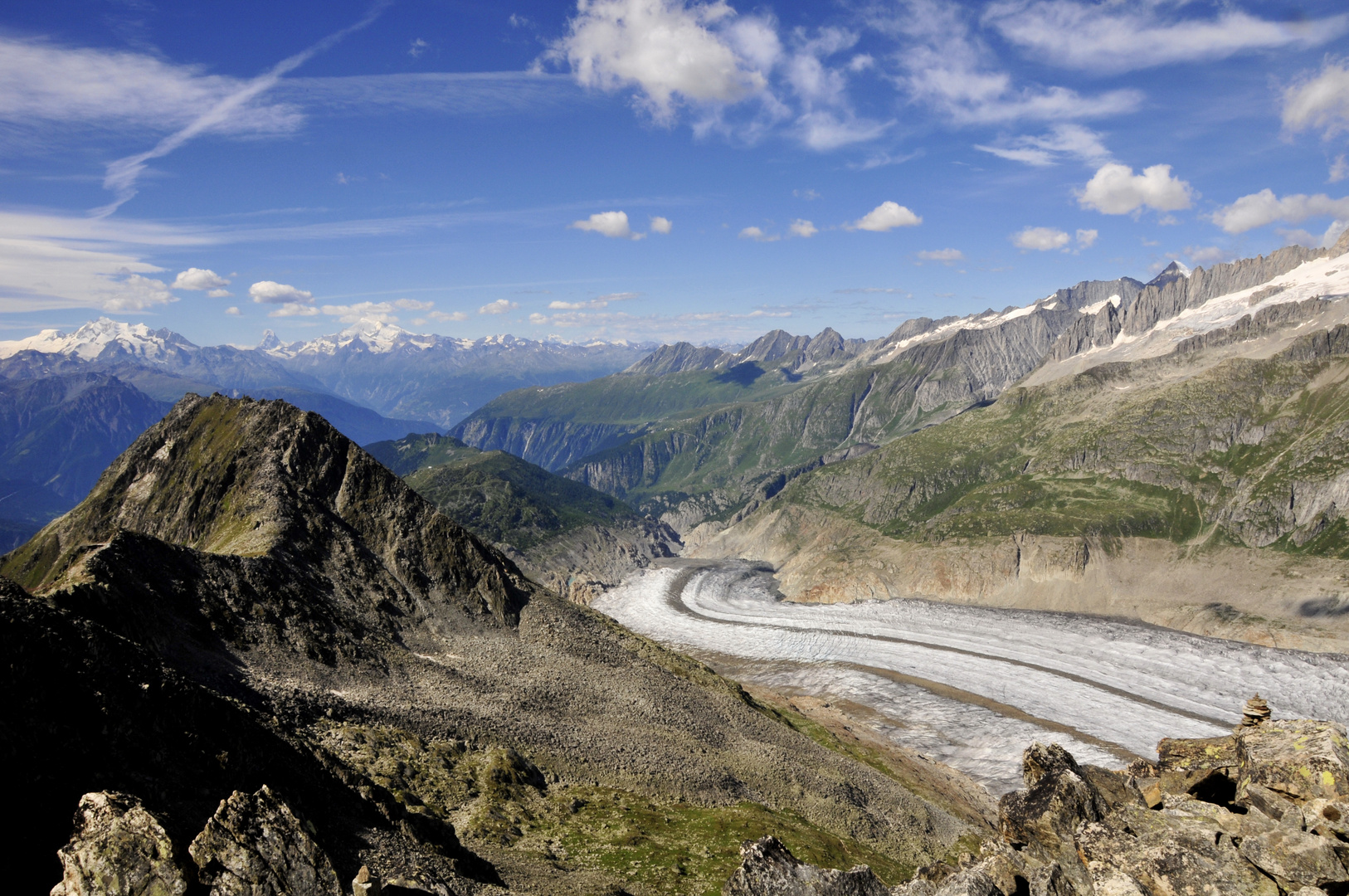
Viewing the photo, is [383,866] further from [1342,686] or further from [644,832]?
[1342,686]

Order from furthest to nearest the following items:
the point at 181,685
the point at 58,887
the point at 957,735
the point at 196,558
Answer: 1. the point at 957,735
2. the point at 196,558
3. the point at 181,685
4. the point at 58,887

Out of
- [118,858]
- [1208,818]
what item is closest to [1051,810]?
[1208,818]

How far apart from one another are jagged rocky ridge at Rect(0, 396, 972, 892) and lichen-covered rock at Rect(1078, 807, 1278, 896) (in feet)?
99.2

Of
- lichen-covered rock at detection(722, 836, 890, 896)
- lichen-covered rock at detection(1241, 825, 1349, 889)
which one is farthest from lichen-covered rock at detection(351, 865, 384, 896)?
lichen-covered rock at detection(1241, 825, 1349, 889)

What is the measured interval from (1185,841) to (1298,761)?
8209 millimetres

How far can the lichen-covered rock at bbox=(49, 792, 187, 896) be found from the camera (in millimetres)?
21750

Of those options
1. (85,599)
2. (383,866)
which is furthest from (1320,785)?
(85,599)

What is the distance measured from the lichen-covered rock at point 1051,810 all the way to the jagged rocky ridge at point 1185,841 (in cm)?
9

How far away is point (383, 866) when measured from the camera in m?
34.3

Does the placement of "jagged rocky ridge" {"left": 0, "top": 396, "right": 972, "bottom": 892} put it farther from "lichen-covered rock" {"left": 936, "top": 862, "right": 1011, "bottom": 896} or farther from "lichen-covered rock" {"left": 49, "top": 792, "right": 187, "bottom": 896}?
"lichen-covered rock" {"left": 936, "top": 862, "right": 1011, "bottom": 896}

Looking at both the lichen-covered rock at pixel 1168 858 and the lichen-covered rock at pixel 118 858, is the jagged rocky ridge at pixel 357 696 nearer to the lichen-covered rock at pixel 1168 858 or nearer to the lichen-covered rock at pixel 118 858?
the lichen-covered rock at pixel 118 858

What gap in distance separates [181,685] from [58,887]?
19996 millimetres

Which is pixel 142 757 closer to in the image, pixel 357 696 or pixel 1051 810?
pixel 357 696

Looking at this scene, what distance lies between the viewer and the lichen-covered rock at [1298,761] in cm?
3003
